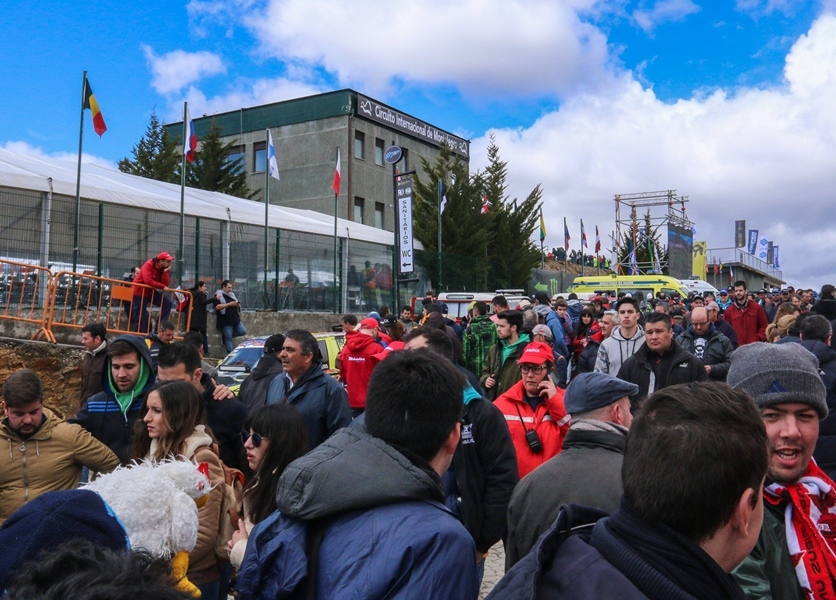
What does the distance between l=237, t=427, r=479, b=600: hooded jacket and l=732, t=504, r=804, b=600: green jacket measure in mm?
768

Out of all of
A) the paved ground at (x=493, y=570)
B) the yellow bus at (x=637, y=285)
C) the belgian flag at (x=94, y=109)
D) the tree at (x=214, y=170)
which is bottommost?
the paved ground at (x=493, y=570)

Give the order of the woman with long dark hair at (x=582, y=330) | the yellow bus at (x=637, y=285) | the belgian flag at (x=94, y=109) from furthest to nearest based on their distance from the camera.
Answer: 1. the yellow bus at (x=637, y=285)
2. the belgian flag at (x=94, y=109)
3. the woman with long dark hair at (x=582, y=330)

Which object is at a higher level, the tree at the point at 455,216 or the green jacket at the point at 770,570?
the tree at the point at 455,216

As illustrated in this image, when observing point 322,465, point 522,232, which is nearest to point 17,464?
point 322,465

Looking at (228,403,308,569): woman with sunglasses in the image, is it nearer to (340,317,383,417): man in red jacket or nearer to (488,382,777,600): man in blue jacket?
(488,382,777,600): man in blue jacket

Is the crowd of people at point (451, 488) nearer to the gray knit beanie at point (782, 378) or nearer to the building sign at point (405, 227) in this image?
the gray knit beanie at point (782, 378)

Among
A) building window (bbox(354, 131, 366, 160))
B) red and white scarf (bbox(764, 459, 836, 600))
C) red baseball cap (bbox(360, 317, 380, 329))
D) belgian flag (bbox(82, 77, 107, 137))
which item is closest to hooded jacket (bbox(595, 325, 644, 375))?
red baseball cap (bbox(360, 317, 380, 329))

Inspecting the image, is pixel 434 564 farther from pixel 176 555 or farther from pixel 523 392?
pixel 523 392

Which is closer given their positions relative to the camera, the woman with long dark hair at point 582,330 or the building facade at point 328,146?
the woman with long dark hair at point 582,330

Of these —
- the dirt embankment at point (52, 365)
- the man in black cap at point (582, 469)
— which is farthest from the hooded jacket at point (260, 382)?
the dirt embankment at point (52, 365)

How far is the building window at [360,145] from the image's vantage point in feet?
130

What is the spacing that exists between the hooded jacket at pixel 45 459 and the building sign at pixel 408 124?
35.3 m

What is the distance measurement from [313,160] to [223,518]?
37906 mm

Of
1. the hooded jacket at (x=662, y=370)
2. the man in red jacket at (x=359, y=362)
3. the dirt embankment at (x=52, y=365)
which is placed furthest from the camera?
the dirt embankment at (x=52, y=365)
